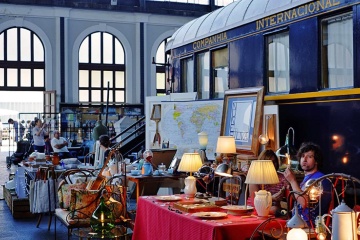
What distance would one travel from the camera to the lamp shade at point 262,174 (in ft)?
18.1

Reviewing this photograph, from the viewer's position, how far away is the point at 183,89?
41.7 ft

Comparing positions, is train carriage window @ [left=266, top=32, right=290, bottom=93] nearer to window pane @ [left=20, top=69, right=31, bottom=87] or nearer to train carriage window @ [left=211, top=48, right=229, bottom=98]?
train carriage window @ [left=211, top=48, right=229, bottom=98]

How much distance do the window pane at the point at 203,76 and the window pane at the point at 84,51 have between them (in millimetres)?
12899

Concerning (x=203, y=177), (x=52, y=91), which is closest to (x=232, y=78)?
(x=203, y=177)

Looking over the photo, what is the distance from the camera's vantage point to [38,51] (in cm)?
2341

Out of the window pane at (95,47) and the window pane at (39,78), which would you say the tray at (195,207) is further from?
the window pane at (95,47)

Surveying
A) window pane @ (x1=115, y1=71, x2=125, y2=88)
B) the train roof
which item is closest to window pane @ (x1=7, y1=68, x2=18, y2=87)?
window pane @ (x1=115, y1=71, x2=125, y2=88)

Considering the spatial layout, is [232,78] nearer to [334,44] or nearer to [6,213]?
[334,44]

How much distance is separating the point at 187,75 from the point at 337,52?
5435 mm

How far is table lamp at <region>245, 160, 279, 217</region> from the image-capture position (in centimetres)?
552

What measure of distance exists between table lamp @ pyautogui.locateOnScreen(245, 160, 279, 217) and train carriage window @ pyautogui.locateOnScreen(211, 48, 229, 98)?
4892 mm

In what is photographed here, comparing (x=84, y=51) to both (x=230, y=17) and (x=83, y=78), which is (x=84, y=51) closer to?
(x=83, y=78)

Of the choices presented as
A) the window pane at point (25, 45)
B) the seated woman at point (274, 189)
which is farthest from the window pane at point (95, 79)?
the seated woman at point (274, 189)

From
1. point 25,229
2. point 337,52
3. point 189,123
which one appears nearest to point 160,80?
point 189,123
